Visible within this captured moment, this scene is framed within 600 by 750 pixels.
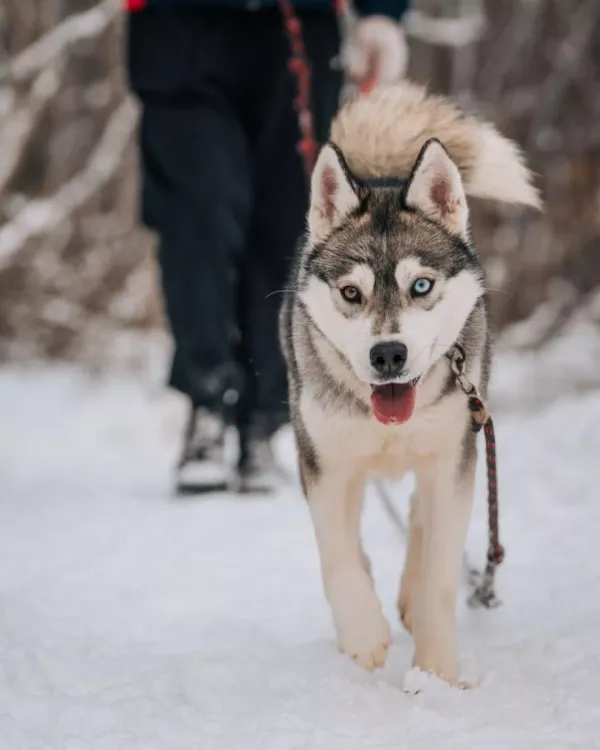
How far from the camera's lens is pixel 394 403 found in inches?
73.0

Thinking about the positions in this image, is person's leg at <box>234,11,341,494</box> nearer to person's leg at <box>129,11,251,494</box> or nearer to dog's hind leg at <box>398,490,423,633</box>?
person's leg at <box>129,11,251,494</box>

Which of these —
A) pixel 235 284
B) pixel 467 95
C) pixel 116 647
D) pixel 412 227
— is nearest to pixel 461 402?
pixel 412 227

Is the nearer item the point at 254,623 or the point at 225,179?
the point at 254,623

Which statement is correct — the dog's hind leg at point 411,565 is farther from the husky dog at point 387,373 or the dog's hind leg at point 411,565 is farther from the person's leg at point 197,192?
the person's leg at point 197,192

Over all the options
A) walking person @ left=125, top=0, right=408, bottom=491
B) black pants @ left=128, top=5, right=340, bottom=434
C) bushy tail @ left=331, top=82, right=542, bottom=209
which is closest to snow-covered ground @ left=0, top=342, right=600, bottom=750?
walking person @ left=125, top=0, right=408, bottom=491

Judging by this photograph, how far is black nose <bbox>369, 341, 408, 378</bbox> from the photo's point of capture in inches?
69.9

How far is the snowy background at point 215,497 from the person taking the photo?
1731 millimetres

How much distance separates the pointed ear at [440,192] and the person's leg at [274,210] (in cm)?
158

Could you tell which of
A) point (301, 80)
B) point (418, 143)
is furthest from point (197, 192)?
point (418, 143)

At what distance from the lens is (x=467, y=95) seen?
690 cm

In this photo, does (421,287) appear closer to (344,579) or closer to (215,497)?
(344,579)

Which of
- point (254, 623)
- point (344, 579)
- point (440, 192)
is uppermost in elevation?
point (440, 192)

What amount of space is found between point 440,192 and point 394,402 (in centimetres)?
43

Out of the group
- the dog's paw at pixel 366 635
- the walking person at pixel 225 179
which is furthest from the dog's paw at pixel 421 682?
the walking person at pixel 225 179
